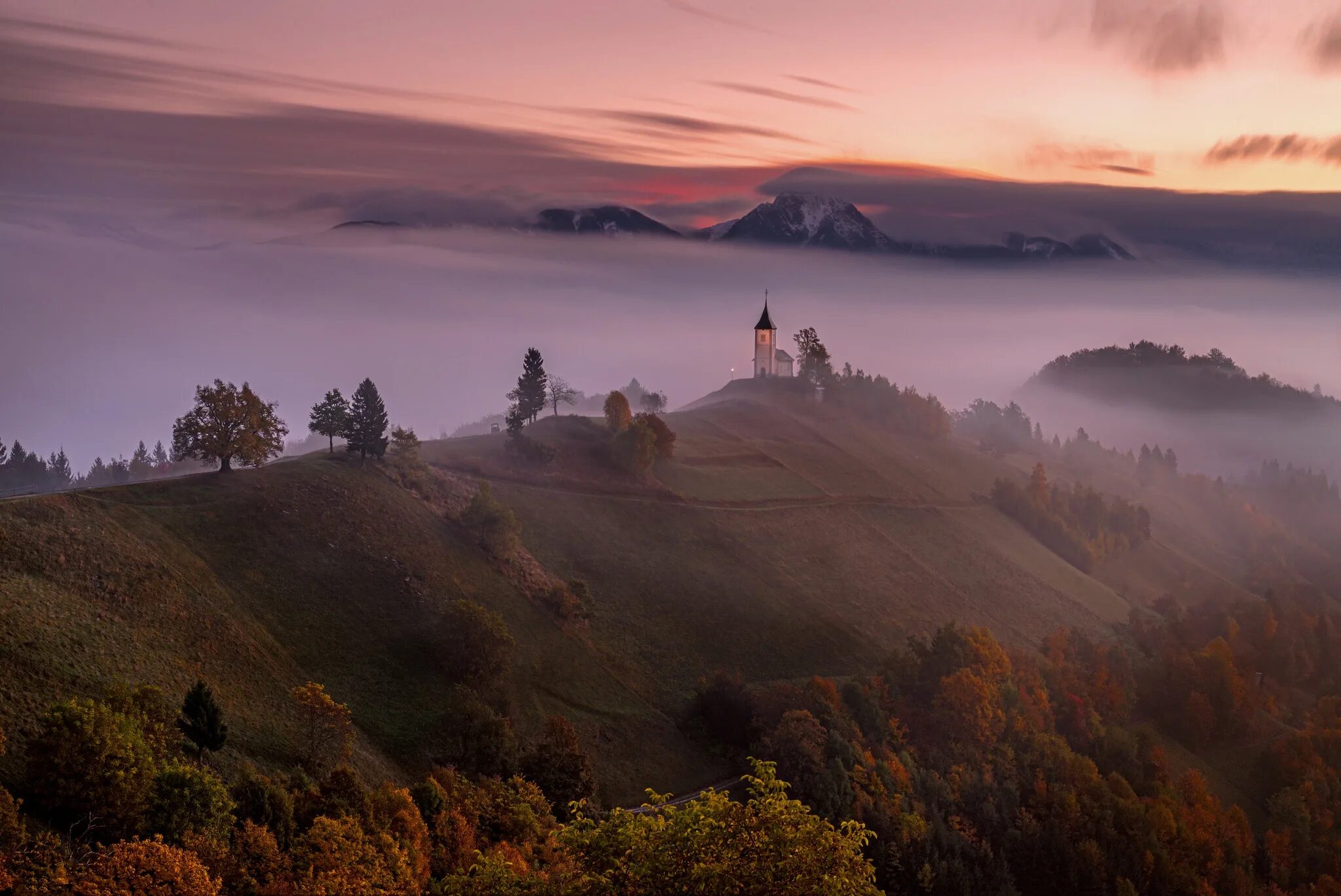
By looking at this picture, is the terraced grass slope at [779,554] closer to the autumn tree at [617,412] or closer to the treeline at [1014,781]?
the autumn tree at [617,412]

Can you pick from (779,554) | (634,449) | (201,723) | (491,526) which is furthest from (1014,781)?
(201,723)

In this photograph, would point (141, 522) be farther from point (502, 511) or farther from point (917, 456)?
point (917, 456)

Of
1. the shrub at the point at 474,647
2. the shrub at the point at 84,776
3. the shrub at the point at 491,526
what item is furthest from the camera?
the shrub at the point at 491,526

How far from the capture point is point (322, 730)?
59.1 meters

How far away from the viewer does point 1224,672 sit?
12256cm

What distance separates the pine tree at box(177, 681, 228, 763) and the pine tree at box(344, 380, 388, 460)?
55.5 metres

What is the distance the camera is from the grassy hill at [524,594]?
62906 mm

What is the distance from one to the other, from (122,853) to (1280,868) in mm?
104254

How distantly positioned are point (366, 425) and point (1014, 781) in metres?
76.3

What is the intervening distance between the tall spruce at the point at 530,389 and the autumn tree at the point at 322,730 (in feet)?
276

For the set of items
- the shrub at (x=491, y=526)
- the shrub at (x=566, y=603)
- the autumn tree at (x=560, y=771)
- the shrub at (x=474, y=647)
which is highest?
the shrub at (x=491, y=526)

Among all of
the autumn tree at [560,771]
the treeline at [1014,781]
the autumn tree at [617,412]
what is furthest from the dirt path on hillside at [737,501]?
the autumn tree at [560,771]

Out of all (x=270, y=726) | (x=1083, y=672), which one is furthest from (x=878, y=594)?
(x=270, y=726)

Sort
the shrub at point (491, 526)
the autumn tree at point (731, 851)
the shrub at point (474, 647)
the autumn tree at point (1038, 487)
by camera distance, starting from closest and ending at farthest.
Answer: the autumn tree at point (731, 851)
the shrub at point (474, 647)
the shrub at point (491, 526)
the autumn tree at point (1038, 487)
